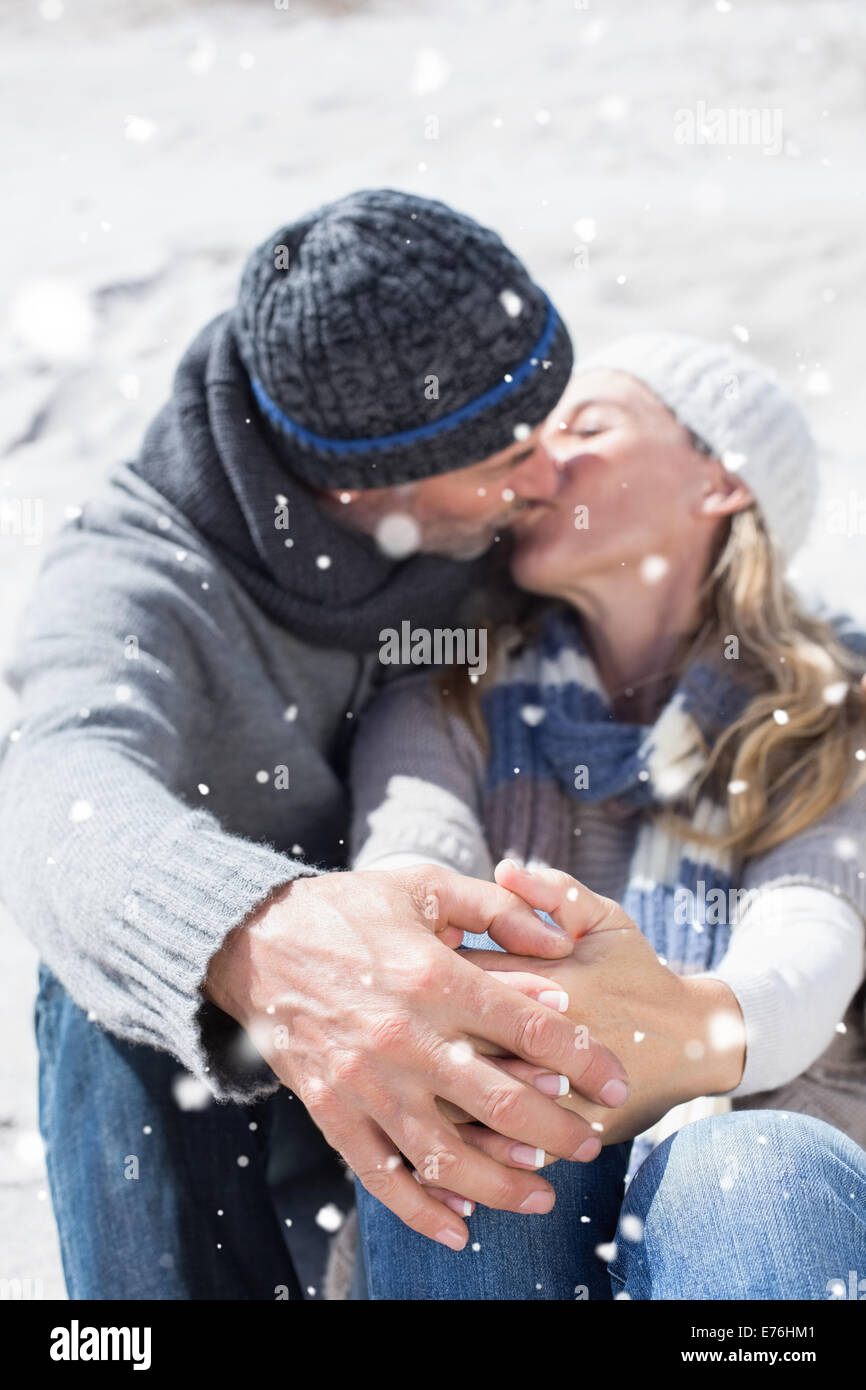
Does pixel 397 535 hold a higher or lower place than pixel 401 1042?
higher

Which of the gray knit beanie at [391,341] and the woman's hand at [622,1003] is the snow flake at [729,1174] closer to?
the woman's hand at [622,1003]

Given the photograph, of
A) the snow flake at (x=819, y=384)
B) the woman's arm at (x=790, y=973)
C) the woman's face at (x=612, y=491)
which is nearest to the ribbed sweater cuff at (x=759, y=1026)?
the woman's arm at (x=790, y=973)

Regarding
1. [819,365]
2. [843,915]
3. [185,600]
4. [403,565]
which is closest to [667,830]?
[843,915]

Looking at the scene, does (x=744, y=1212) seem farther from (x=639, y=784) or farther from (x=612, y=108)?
(x=612, y=108)

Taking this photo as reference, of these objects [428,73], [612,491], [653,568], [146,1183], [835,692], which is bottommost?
[146,1183]

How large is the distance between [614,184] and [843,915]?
275 cm

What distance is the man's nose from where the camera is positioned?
60.0 inches

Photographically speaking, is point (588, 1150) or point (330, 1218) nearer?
point (588, 1150)

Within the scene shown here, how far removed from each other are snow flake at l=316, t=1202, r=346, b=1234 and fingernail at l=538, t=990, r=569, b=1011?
697 mm

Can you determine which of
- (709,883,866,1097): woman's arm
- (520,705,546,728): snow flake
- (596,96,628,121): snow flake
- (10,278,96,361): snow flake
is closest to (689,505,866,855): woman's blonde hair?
(709,883,866,1097): woman's arm

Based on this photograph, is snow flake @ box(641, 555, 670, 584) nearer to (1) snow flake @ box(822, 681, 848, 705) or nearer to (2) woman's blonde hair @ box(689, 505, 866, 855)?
(2) woman's blonde hair @ box(689, 505, 866, 855)

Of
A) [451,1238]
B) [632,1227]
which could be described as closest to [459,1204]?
[451,1238]

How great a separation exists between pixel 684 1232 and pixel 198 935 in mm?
450

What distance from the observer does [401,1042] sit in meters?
0.97
